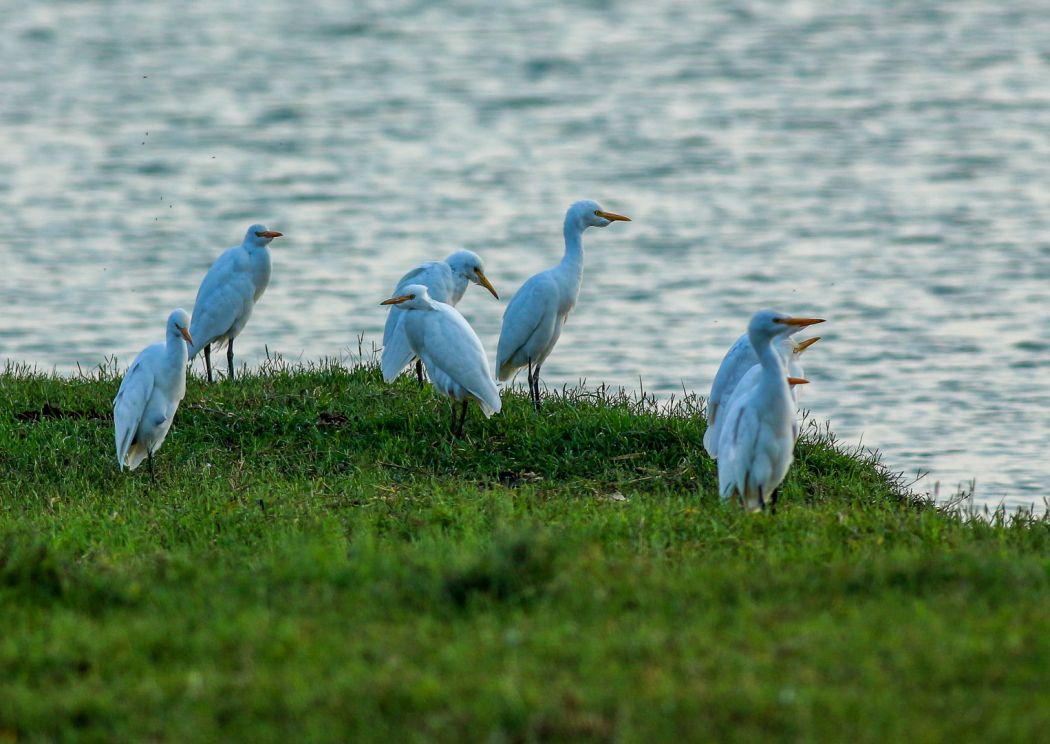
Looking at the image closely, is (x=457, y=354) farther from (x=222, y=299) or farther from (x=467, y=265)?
(x=222, y=299)

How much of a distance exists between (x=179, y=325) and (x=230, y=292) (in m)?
2.42

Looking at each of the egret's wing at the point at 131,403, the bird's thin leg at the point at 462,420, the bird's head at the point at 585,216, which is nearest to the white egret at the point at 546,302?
the bird's head at the point at 585,216

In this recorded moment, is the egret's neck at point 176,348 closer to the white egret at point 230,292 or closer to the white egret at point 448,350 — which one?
the white egret at point 448,350

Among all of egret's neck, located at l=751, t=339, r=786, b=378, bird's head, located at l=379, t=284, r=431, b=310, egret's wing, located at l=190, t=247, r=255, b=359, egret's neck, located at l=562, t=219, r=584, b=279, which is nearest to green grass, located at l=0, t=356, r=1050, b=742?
egret's neck, located at l=751, t=339, r=786, b=378

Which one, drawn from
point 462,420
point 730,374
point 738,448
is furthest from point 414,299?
point 738,448

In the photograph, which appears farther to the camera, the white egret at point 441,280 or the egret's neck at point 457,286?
the egret's neck at point 457,286

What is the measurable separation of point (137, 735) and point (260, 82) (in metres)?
26.2

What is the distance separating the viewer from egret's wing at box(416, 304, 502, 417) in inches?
369

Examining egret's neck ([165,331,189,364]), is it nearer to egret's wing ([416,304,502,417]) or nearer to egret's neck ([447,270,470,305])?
egret's wing ([416,304,502,417])

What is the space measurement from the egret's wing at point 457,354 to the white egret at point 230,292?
76.5 inches

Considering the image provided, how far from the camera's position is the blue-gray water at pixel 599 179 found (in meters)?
→ 14.9

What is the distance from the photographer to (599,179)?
2258 centimetres

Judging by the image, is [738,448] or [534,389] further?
[534,389]

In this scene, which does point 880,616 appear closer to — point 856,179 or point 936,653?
point 936,653
